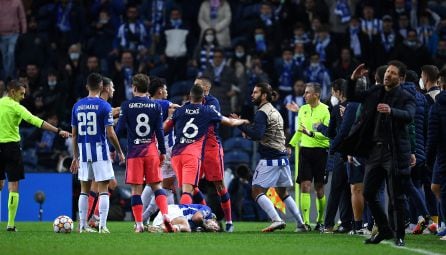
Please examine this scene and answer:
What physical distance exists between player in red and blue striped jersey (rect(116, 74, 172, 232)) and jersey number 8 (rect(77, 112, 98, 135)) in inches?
16.1

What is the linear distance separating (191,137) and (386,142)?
4.44m

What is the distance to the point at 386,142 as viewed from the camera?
13219 mm

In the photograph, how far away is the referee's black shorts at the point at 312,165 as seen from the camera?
18.0m

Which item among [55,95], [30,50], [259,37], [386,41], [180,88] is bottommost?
[55,95]

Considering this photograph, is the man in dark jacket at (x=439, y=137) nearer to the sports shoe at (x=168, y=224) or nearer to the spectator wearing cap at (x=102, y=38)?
the sports shoe at (x=168, y=224)

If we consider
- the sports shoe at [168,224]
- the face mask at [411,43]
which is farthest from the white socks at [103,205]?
the face mask at [411,43]

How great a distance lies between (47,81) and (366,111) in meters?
15.0

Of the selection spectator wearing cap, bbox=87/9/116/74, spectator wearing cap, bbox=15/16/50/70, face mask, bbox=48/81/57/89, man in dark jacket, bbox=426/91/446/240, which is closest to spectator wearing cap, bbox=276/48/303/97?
spectator wearing cap, bbox=87/9/116/74

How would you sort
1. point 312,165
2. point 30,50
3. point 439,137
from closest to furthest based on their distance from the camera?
point 439,137 → point 312,165 → point 30,50

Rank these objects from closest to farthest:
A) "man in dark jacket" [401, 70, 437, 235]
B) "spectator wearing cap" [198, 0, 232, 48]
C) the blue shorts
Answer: the blue shorts < "man in dark jacket" [401, 70, 437, 235] < "spectator wearing cap" [198, 0, 232, 48]

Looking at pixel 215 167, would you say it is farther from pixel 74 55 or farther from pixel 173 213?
pixel 74 55

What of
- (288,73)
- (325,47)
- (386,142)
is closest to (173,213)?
(386,142)

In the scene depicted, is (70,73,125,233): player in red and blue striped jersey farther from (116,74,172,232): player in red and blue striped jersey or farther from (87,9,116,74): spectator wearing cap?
(87,9,116,74): spectator wearing cap

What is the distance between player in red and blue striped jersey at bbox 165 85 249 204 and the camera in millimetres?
16938
